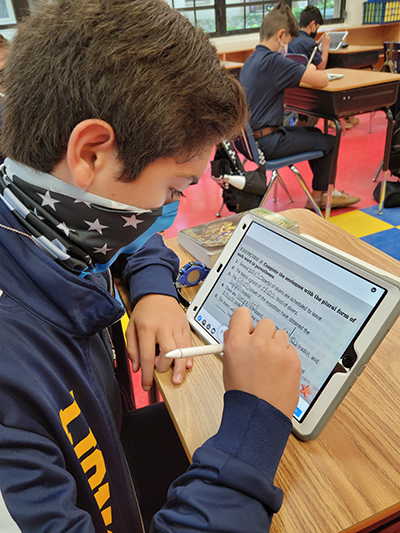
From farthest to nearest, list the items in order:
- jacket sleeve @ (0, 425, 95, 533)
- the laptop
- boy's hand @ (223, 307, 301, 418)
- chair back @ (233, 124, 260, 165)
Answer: the laptop, chair back @ (233, 124, 260, 165), boy's hand @ (223, 307, 301, 418), jacket sleeve @ (0, 425, 95, 533)

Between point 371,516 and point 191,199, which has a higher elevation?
point 371,516

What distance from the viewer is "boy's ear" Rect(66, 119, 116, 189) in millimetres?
462

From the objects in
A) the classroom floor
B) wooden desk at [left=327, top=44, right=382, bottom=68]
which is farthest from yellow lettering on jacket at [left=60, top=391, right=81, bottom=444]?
wooden desk at [left=327, top=44, right=382, bottom=68]

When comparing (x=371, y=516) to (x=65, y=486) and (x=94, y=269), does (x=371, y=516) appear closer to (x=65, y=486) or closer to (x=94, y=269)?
(x=65, y=486)

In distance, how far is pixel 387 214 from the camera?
8.75ft

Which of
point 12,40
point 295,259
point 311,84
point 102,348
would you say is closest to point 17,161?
point 12,40

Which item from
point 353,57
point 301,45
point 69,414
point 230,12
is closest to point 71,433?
point 69,414

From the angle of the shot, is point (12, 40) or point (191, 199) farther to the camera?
point (191, 199)

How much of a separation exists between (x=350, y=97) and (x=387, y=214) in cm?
85

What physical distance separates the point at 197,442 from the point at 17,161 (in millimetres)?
471

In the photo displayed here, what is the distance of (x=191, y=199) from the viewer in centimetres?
316

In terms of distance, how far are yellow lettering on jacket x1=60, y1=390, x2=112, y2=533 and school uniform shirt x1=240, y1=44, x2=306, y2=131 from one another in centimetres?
229

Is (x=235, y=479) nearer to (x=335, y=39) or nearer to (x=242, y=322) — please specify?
(x=242, y=322)

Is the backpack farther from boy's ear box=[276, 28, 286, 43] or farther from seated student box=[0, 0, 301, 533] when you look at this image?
seated student box=[0, 0, 301, 533]
